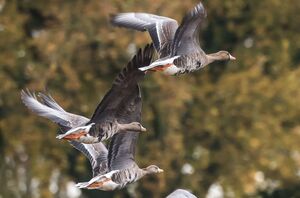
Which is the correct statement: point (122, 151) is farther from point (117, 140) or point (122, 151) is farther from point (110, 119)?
point (110, 119)

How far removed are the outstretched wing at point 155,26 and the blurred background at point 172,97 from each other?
761 centimetres

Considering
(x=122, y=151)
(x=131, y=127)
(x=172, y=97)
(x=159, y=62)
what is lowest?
(x=172, y=97)

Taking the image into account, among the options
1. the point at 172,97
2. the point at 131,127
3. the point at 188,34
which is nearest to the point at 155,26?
the point at 188,34

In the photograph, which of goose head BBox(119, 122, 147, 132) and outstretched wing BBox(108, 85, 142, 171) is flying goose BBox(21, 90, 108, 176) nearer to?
outstretched wing BBox(108, 85, 142, 171)

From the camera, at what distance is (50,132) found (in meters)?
25.6

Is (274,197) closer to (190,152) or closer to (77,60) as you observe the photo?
(190,152)

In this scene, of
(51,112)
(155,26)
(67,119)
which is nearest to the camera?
(67,119)

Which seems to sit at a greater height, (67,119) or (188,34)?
(188,34)

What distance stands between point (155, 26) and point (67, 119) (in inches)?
57.1

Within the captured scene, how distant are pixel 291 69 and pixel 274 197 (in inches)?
98.5

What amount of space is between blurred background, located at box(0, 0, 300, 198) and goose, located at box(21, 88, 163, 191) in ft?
28.7

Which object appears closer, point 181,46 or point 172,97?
point 181,46

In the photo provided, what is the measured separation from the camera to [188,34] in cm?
1375

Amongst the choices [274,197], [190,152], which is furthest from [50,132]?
[274,197]
